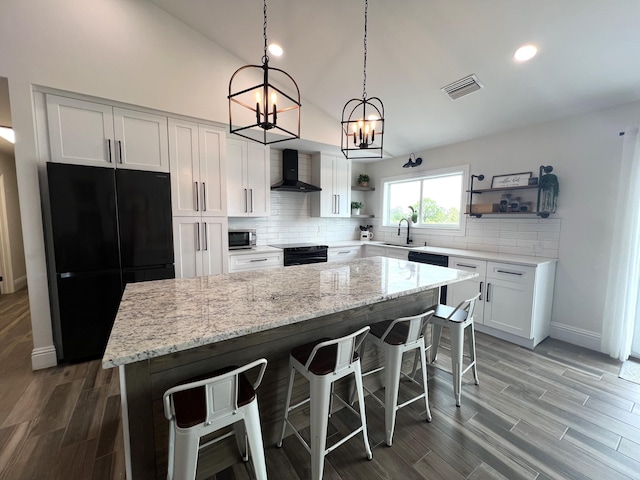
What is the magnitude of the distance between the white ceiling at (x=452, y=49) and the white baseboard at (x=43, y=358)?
345 centimetres

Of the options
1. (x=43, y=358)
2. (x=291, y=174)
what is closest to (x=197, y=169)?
(x=291, y=174)

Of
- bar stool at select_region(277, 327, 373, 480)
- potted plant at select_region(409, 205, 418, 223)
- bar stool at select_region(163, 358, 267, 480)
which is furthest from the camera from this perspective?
potted plant at select_region(409, 205, 418, 223)

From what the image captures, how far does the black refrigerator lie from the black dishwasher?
3.19 metres

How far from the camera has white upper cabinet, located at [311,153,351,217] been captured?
4.46 meters

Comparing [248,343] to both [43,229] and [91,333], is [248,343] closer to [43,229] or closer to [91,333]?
[91,333]

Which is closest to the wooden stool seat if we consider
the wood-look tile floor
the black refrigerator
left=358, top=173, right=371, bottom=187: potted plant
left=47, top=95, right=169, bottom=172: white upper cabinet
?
the wood-look tile floor

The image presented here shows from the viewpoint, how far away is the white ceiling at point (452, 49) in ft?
6.79

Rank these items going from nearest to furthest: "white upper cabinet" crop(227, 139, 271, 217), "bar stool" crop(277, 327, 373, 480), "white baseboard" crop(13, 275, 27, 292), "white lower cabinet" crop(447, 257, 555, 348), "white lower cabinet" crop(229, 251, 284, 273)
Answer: "bar stool" crop(277, 327, 373, 480) < "white lower cabinet" crop(447, 257, 555, 348) < "white lower cabinet" crop(229, 251, 284, 273) < "white upper cabinet" crop(227, 139, 271, 217) < "white baseboard" crop(13, 275, 27, 292)

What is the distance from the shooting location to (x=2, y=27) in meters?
2.16

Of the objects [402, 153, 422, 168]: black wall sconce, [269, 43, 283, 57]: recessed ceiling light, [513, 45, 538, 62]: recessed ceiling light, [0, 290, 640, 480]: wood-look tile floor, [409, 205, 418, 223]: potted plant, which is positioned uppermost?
[269, 43, 283, 57]: recessed ceiling light

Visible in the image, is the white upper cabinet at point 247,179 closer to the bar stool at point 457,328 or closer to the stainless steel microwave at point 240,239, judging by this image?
the stainless steel microwave at point 240,239

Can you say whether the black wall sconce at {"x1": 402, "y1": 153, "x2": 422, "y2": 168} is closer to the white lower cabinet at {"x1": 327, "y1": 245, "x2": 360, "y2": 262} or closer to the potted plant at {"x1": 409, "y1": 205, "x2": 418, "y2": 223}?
the potted plant at {"x1": 409, "y1": 205, "x2": 418, "y2": 223}

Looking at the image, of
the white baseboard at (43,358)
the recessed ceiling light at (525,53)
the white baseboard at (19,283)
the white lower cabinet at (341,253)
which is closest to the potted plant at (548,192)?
the recessed ceiling light at (525,53)

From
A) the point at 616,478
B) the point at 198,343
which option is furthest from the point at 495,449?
the point at 198,343
